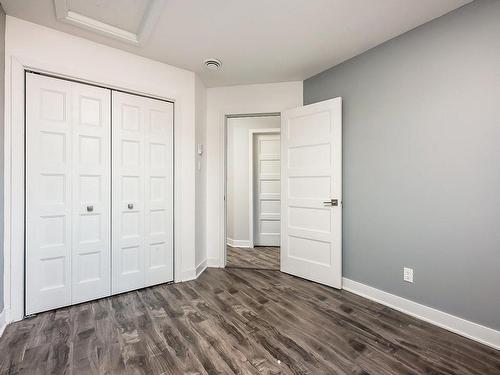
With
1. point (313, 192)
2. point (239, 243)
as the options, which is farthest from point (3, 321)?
point (239, 243)

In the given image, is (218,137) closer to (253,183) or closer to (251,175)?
(251,175)

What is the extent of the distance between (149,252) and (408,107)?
2.88 metres

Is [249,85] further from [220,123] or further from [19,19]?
[19,19]

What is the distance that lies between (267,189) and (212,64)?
2461 mm

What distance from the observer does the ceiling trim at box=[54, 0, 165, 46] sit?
1854mm

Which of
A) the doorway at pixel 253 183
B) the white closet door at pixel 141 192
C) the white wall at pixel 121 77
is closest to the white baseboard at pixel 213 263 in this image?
the white wall at pixel 121 77

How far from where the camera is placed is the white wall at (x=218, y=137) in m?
3.28

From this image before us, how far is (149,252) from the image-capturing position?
8.80ft

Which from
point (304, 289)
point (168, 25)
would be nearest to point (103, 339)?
point (304, 289)

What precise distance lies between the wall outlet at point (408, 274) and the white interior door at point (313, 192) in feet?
1.97

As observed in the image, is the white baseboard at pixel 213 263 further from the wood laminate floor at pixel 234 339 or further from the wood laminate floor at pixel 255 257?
the wood laminate floor at pixel 234 339

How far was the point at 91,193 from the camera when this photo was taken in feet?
7.68

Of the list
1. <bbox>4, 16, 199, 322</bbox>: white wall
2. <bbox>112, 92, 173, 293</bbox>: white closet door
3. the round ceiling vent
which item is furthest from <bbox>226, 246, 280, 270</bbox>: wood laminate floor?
the round ceiling vent

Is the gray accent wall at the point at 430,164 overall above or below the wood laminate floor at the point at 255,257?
above
